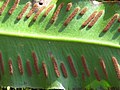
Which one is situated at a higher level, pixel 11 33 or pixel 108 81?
pixel 11 33

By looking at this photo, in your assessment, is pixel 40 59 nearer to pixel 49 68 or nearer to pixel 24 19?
pixel 49 68

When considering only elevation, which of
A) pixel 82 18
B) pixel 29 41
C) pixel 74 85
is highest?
pixel 82 18

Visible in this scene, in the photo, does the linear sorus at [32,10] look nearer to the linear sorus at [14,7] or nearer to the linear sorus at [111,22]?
the linear sorus at [14,7]

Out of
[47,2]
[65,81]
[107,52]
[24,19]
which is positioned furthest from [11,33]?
[107,52]

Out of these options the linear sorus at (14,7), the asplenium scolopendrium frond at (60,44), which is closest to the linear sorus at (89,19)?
the asplenium scolopendrium frond at (60,44)

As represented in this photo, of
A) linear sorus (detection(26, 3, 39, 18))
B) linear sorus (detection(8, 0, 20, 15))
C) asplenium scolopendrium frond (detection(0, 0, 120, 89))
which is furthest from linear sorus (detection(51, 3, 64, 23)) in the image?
linear sorus (detection(8, 0, 20, 15))

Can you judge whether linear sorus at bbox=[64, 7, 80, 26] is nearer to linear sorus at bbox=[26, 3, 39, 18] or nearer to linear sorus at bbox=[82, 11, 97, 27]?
linear sorus at bbox=[82, 11, 97, 27]

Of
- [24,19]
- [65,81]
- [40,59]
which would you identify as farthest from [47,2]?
[65,81]

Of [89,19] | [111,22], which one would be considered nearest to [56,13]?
[89,19]
